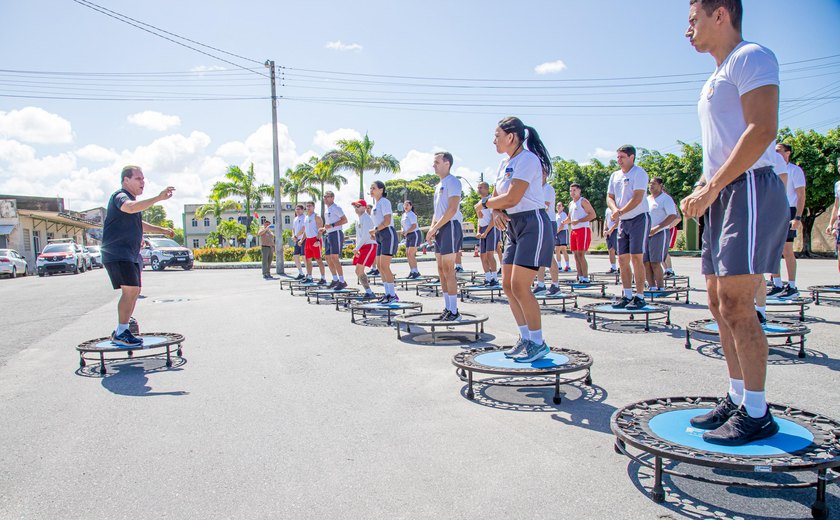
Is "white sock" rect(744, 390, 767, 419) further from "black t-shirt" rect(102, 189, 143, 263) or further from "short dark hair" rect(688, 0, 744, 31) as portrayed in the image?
"black t-shirt" rect(102, 189, 143, 263)

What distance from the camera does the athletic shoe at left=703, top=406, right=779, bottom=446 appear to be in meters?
2.78

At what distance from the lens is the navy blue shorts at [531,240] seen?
4711 mm

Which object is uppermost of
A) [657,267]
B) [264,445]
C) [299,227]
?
[299,227]

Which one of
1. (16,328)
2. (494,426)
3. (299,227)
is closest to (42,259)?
(299,227)

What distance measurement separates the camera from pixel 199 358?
242 inches

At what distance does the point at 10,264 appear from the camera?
1068 inches

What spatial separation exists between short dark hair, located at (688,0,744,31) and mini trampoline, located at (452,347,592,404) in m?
2.37

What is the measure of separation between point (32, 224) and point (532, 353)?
50.9m

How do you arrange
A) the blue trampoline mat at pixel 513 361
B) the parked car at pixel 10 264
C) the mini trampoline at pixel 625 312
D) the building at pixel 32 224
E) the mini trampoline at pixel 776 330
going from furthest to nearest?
the building at pixel 32 224, the parked car at pixel 10 264, the mini trampoline at pixel 625 312, the mini trampoline at pixel 776 330, the blue trampoline mat at pixel 513 361

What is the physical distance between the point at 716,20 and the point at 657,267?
7033mm

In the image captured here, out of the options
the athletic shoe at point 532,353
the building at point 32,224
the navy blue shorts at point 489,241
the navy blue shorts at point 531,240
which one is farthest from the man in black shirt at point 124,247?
the building at point 32,224

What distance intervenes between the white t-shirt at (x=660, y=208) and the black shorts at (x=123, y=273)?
781 cm

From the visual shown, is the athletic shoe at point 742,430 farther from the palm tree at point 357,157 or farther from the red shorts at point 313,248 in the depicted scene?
the palm tree at point 357,157

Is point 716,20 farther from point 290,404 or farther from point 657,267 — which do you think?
point 657,267
